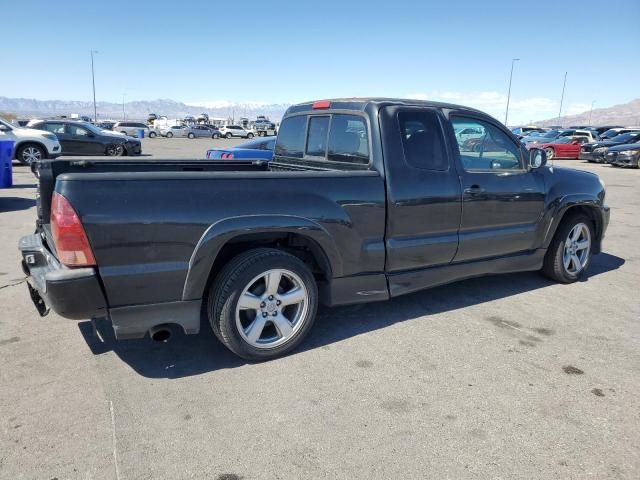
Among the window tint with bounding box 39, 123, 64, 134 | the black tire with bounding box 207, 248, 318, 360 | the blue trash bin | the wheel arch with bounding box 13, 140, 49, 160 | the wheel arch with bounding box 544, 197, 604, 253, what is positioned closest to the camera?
the black tire with bounding box 207, 248, 318, 360

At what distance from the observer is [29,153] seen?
15070 millimetres

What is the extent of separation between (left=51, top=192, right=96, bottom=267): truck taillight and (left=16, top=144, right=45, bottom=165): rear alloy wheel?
47.2 feet

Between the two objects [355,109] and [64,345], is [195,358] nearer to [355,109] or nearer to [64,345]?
[64,345]

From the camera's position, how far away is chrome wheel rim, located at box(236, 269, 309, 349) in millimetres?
3363

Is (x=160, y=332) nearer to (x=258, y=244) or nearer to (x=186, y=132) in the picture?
(x=258, y=244)

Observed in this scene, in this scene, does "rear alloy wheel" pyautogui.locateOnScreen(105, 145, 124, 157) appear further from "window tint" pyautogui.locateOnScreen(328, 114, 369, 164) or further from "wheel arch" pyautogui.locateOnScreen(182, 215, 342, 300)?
"wheel arch" pyautogui.locateOnScreen(182, 215, 342, 300)

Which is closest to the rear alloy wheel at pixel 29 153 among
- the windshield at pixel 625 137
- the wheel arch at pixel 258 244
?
the wheel arch at pixel 258 244

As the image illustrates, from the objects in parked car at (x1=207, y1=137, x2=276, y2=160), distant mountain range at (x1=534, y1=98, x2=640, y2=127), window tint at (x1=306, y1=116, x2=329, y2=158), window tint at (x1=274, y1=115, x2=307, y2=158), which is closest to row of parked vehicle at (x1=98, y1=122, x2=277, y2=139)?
parked car at (x1=207, y1=137, x2=276, y2=160)

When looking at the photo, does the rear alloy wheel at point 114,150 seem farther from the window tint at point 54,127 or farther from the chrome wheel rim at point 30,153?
the chrome wheel rim at point 30,153

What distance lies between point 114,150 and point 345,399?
18.4 m

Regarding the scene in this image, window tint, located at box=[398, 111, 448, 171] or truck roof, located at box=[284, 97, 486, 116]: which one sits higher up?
truck roof, located at box=[284, 97, 486, 116]

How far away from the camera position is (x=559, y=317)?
174 inches

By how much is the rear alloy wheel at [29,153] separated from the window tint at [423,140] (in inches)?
573

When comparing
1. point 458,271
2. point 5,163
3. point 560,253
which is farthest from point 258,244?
point 5,163
